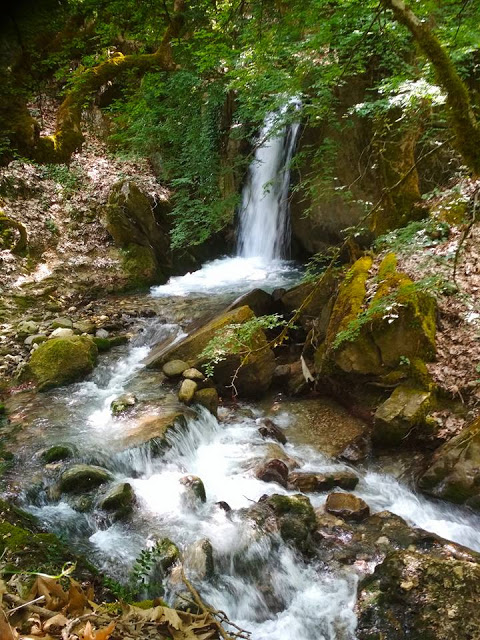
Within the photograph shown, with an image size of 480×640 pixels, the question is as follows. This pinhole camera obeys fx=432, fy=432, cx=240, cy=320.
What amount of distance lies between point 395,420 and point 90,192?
10.8 meters

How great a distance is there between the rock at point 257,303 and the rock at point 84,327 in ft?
8.99

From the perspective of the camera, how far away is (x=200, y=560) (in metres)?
3.94

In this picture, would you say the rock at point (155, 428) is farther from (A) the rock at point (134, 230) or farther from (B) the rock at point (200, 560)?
(A) the rock at point (134, 230)

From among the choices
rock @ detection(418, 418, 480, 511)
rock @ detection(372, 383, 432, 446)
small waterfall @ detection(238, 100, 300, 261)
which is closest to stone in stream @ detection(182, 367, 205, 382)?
rock @ detection(372, 383, 432, 446)

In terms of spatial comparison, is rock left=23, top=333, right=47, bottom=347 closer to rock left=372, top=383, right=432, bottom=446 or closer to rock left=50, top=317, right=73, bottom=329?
rock left=50, top=317, right=73, bottom=329

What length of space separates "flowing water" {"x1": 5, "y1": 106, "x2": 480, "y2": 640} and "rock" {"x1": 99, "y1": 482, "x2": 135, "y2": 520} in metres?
0.08

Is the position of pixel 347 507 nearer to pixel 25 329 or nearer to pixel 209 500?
pixel 209 500

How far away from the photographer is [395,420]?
5.34 metres

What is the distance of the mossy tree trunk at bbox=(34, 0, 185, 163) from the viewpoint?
5.20 m

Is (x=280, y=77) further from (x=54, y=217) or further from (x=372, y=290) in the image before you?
(x=54, y=217)

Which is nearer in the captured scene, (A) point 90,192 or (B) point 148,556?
(B) point 148,556

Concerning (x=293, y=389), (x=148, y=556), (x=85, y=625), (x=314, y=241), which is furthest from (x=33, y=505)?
(x=314, y=241)

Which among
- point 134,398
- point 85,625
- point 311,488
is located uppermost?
point 85,625

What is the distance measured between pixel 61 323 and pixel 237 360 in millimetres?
3885
